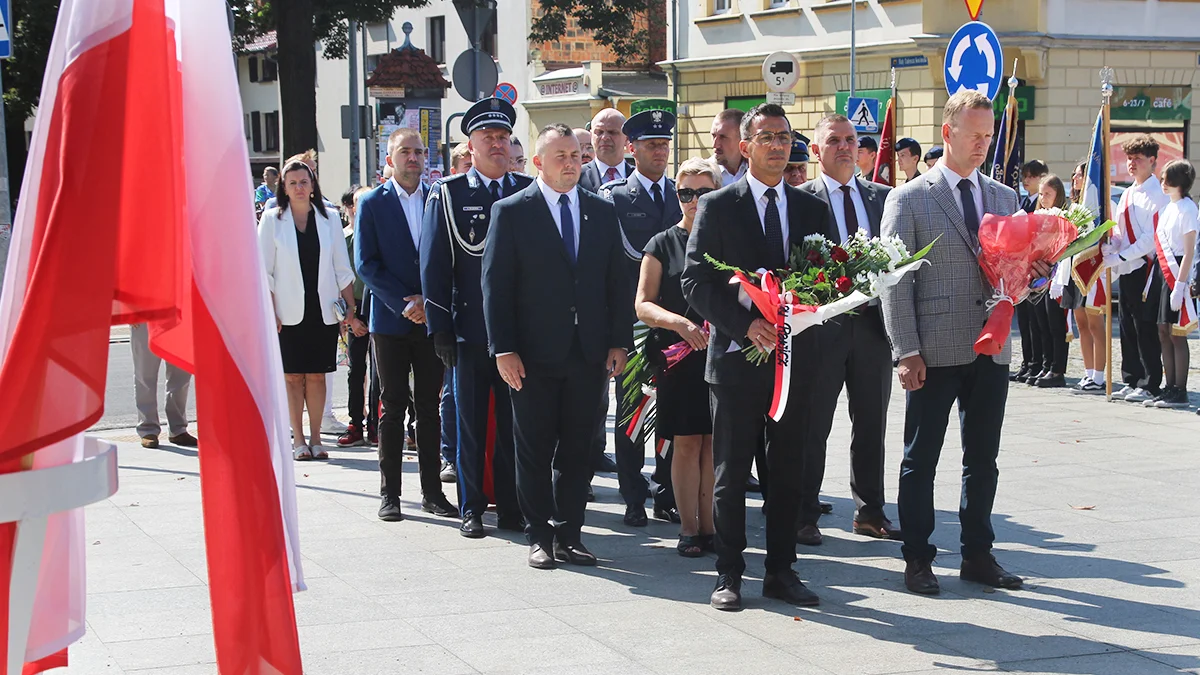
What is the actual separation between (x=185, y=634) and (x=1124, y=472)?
629cm

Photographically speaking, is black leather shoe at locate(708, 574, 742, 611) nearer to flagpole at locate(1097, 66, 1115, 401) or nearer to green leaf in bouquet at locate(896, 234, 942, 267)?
green leaf in bouquet at locate(896, 234, 942, 267)

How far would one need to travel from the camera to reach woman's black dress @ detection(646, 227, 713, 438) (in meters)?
7.56

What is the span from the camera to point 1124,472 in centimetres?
958

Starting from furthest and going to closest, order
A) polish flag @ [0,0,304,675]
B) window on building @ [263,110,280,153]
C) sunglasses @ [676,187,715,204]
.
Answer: window on building @ [263,110,280,153]
sunglasses @ [676,187,715,204]
polish flag @ [0,0,304,675]

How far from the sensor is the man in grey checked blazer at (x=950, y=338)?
6609mm

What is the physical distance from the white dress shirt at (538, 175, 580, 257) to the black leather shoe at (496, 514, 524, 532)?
171 cm

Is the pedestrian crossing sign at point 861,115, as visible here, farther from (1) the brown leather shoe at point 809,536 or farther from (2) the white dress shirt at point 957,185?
(2) the white dress shirt at point 957,185

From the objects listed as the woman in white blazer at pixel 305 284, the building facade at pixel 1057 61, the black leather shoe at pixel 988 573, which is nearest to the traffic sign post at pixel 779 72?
the building facade at pixel 1057 61

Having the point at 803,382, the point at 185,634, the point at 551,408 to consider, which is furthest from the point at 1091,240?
the point at 185,634

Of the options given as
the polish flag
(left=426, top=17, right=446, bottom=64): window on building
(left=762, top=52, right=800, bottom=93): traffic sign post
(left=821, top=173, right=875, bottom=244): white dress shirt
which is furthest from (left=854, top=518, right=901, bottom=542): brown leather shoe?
(left=426, top=17, right=446, bottom=64): window on building

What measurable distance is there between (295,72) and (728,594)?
21949 millimetres

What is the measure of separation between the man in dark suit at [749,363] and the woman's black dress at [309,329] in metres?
4.77

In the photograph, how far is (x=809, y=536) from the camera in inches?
306

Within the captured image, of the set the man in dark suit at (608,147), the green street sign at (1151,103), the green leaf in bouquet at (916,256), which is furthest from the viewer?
the green street sign at (1151,103)
